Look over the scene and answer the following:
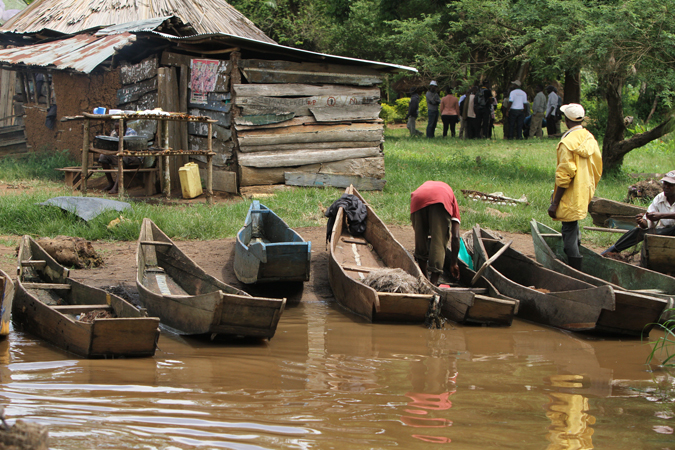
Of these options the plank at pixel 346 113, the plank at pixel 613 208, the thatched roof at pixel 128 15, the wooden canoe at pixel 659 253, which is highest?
the thatched roof at pixel 128 15

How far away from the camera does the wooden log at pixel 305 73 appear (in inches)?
433

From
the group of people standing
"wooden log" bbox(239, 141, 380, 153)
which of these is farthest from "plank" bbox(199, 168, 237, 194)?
the group of people standing

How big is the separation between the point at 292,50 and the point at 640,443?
351 inches

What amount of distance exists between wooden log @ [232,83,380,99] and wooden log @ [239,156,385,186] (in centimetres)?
133

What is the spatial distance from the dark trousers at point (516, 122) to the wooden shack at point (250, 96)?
9.02 m

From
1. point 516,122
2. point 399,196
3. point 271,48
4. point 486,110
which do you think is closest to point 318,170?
point 399,196

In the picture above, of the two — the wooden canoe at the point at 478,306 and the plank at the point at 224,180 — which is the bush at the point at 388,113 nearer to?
the plank at the point at 224,180

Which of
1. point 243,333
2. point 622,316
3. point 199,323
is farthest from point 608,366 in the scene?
point 199,323

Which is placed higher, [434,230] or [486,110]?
[486,110]

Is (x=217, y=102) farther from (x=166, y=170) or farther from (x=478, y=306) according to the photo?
(x=478, y=306)

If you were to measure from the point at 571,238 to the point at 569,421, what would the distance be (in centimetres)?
355

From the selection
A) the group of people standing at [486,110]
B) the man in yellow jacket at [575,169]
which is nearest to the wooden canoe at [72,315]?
the man in yellow jacket at [575,169]

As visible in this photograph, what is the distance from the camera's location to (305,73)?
1148 centimetres

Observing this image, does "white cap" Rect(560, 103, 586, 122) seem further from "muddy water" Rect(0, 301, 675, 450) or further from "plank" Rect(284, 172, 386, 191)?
"plank" Rect(284, 172, 386, 191)
